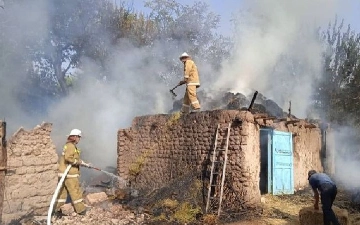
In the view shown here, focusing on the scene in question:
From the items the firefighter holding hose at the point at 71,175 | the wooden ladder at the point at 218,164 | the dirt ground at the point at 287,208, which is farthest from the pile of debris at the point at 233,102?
the firefighter holding hose at the point at 71,175

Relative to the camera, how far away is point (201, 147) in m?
10.6

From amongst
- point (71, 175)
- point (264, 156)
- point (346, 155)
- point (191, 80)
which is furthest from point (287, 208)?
point (346, 155)

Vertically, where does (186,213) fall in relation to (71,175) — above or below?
below

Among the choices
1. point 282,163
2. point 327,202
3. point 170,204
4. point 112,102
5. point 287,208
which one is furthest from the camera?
point 112,102

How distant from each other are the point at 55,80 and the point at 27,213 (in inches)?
613

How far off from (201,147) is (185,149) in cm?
62

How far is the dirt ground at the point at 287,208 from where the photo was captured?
8.88m

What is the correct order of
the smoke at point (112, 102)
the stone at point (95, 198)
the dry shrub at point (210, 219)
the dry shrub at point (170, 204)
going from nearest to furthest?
the dry shrub at point (210, 219) → the dry shrub at point (170, 204) → the stone at point (95, 198) → the smoke at point (112, 102)

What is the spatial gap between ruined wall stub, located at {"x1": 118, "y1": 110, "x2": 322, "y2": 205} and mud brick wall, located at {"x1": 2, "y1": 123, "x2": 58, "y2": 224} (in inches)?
145

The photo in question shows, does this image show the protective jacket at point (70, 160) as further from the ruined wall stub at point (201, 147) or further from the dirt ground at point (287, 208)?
the dirt ground at point (287, 208)

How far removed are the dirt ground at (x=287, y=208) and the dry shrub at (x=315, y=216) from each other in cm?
93

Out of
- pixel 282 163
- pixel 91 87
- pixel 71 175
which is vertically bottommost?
pixel 71 175

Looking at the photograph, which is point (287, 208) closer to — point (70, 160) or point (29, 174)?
point (70, 160)

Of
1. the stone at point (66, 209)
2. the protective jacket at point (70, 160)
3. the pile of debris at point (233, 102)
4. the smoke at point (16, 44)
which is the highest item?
the smoke at point (16, 44)
